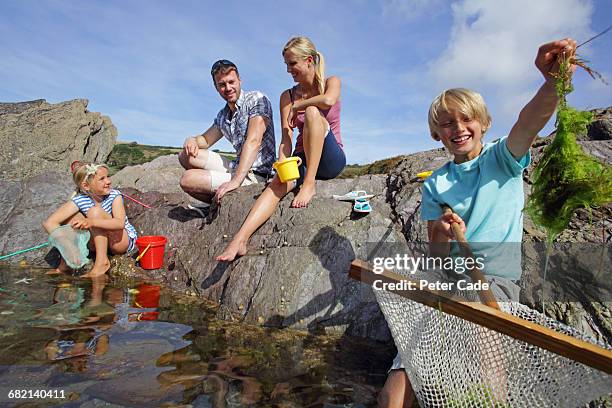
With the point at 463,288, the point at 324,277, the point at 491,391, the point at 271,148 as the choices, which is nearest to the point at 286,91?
the point at 271,148

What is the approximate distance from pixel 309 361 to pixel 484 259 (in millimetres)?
1534

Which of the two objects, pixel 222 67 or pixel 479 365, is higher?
pixel 222 67

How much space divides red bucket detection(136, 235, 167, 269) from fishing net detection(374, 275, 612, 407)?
422 cm

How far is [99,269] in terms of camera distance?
5.85 metres

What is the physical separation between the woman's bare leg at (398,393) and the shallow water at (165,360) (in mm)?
194

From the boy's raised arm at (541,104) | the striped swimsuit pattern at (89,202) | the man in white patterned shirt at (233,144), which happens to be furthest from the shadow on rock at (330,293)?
the striped swimsuit pattern at (89,202)

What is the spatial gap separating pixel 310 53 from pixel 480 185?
116 inches

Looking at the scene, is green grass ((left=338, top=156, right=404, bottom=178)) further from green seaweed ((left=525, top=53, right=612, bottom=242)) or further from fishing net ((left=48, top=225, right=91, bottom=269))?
green seaweed ((left=525, top=53, right=612, bottom=242))

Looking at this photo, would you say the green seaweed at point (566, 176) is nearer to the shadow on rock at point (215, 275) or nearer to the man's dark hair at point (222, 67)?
the shadow on rock at point (215, 275)

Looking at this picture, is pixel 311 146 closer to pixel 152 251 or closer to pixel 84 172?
pixel 152 251

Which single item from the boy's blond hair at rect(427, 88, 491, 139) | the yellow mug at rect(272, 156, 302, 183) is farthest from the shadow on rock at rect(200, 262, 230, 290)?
the boy's blond hair at rect(427, 88, 491, 139)

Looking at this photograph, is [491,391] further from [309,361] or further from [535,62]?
[535,62]

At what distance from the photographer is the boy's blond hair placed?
274 cm

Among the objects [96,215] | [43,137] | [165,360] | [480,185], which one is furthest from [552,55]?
[43,137]
